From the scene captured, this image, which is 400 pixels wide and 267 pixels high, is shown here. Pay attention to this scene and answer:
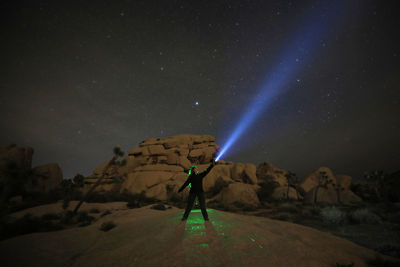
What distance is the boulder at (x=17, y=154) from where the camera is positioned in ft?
121

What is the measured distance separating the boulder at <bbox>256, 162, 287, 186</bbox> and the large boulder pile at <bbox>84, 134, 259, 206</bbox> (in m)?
6.82

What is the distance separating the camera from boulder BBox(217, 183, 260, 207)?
87.1ft

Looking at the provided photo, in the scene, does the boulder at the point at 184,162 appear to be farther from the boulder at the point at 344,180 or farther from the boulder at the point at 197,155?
the boulder at the point at 344,180

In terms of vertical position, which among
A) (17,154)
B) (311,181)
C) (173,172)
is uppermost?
(17,154)

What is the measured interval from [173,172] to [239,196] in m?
25.4

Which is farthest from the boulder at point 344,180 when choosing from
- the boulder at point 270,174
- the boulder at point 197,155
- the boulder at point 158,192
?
the boulder at point 158,192

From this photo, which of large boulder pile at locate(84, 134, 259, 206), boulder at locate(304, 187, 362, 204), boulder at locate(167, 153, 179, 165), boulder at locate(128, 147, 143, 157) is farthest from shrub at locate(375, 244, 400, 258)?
boulder at locate(128, 147, 143, 157)

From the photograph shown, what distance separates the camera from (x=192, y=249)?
462 cm

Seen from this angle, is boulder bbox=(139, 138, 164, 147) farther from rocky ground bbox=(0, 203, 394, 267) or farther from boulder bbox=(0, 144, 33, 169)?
rocky ground bbox=(0, 203, 394, 267)

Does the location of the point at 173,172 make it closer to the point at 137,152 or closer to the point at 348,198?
the point at 137,152

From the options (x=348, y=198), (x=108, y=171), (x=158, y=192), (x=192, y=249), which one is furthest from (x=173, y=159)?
(x=192, y=249)

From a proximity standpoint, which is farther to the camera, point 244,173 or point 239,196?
point 244,173

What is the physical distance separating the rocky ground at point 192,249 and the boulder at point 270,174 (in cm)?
4827

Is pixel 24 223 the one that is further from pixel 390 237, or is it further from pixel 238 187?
pixel 238 187
